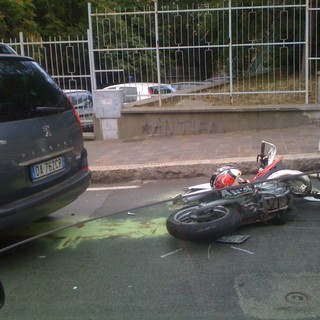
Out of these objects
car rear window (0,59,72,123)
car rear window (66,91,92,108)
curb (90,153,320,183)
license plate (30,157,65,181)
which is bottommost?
curb (90,153,320,183)

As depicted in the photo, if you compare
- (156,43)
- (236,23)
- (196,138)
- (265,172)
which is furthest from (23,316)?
(236,23)

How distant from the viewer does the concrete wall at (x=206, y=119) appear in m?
8.95

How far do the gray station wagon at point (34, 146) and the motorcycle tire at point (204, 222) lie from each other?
43.1 inches

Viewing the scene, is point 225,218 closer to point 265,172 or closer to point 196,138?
point 265,172

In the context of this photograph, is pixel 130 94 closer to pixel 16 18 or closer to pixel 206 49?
pixel 206 49

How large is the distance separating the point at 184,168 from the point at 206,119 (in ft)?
9.30

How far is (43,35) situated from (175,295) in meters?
16.2

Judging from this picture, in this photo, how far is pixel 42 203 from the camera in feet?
12.5

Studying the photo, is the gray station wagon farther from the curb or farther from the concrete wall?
the concrete wall

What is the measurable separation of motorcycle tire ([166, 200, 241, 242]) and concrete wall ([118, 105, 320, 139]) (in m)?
5.70

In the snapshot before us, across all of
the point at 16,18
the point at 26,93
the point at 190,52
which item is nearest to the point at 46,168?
the point at 26,93

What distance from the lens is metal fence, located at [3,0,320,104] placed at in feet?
30.6

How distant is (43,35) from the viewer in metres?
17.5

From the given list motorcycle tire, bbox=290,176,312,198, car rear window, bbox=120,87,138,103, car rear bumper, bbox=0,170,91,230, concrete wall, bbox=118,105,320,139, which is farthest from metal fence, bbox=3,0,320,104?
motorcycle tire, bbox=290,176,312,198
